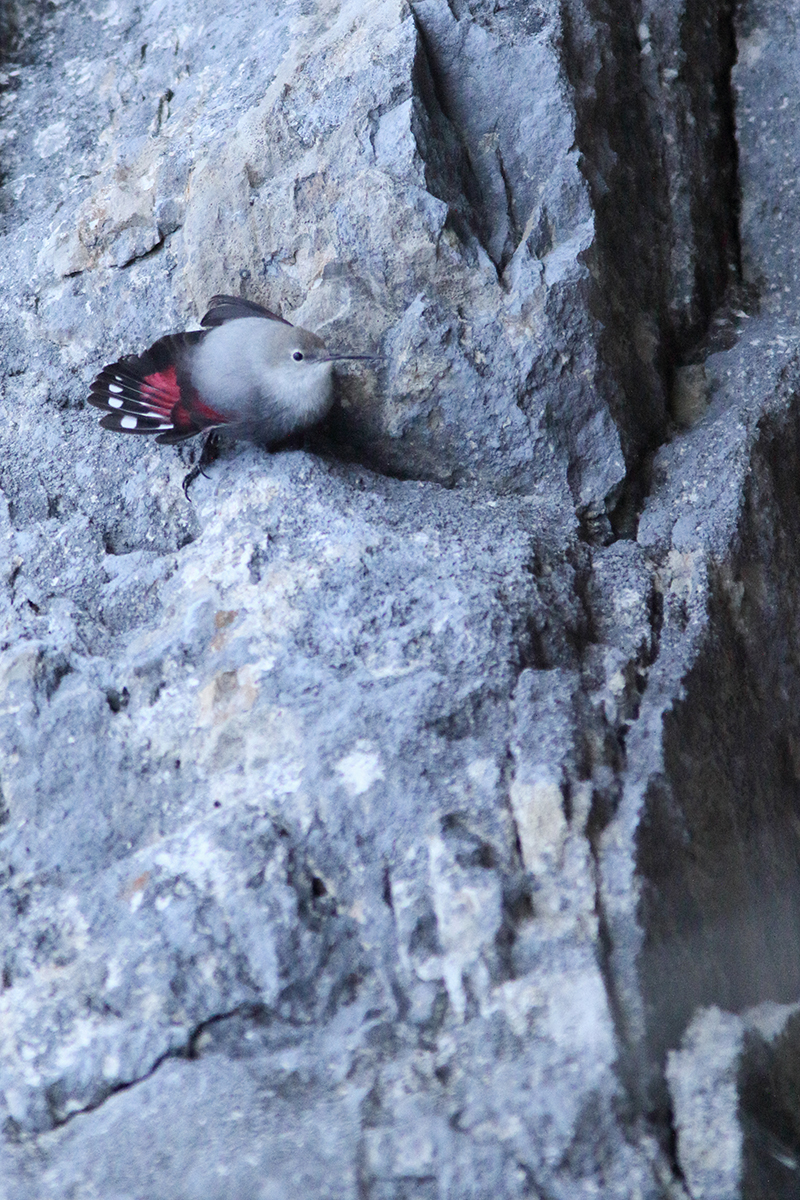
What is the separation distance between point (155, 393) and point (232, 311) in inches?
7.9

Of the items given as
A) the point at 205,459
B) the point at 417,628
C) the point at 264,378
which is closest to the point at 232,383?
the point at 264,378

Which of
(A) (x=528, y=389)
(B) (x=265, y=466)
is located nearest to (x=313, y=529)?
(B) (x=265, y=466)

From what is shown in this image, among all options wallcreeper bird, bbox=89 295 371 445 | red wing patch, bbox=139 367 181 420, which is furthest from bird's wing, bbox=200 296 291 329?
red wing patch, bbox=139 367 181 420

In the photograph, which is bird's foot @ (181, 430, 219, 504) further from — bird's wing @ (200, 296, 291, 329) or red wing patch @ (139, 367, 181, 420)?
bird's wing @ (200, 296, 291, 329)

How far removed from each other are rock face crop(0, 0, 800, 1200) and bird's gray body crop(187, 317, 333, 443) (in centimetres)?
8

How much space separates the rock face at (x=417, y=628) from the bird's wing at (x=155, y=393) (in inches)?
4.1

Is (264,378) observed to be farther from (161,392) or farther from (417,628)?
(417,628)

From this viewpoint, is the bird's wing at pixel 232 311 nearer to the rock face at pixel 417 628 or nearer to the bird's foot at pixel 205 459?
the rock face at pixel 417 628

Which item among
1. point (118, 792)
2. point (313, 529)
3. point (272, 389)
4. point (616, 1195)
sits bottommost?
point (616, 1195)

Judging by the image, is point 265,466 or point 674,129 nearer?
point 265,466

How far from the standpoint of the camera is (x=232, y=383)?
1.82 metres

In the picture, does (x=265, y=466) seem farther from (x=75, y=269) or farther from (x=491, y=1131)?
(x=491, y=1131)

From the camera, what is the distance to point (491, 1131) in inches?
50.2

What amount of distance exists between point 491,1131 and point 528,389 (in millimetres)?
1195
